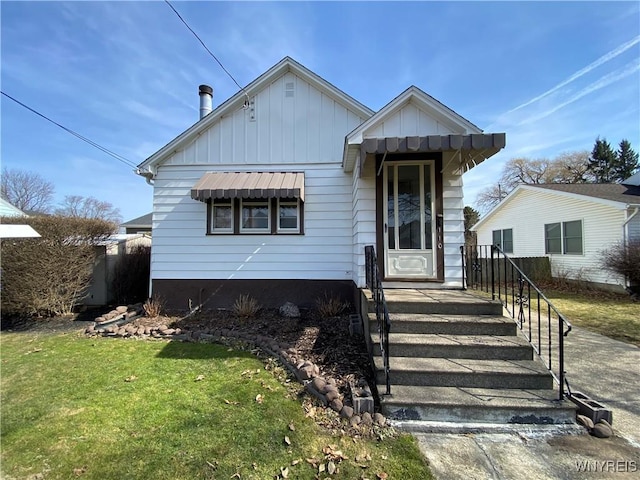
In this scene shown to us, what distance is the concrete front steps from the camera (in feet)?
10.4

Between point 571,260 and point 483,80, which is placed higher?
point 483,80

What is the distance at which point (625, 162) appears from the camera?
1497 inches

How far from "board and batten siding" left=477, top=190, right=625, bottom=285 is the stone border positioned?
43.2 feet

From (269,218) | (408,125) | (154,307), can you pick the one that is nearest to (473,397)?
(408,125)

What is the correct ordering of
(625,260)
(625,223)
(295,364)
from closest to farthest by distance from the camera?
(295,364) < (625,260) < (625,223)

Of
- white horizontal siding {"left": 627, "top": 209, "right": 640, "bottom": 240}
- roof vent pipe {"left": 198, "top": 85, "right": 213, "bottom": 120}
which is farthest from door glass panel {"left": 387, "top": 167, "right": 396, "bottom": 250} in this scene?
white horizontal siding {"left": 627, "top": 209, "right": 640, "bottom": 240}

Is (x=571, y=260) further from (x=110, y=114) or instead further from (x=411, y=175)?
(x=110, y=114)

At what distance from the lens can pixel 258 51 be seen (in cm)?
799

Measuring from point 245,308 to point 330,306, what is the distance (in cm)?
201

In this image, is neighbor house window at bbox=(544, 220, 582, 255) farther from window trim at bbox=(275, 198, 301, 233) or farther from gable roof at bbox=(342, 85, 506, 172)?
window trim at bbox=(275, 198, 301, 233)

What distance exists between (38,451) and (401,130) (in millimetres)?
6633

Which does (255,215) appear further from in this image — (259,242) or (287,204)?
(287,204)

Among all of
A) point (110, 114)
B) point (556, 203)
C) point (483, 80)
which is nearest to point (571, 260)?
point (556, 203)

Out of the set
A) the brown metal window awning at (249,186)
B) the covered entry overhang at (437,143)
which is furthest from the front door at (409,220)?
the brown metal window awning at (249,186)
